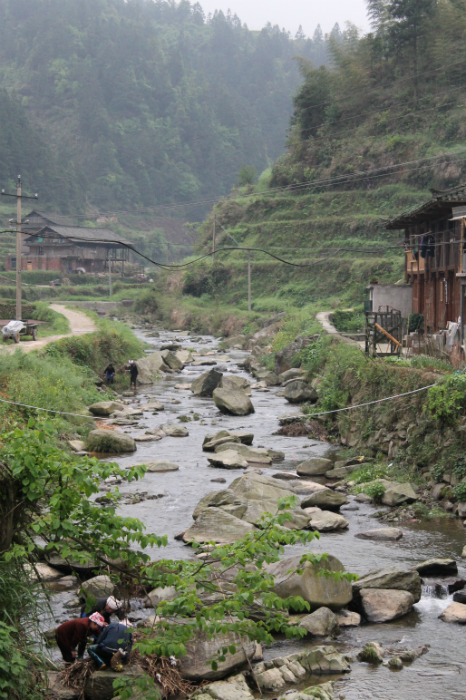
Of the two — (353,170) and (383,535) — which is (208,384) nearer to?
(383,535)

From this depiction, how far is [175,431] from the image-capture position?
2162cm

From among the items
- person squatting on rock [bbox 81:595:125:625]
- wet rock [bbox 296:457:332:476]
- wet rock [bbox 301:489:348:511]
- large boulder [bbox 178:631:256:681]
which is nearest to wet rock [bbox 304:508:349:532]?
wet rock [bbox 301:489:348:511]

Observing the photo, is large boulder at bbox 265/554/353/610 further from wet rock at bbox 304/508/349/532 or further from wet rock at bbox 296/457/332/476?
wet rock at bbox 296/457/332/476

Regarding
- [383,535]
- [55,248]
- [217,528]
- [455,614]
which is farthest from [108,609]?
[55,248]

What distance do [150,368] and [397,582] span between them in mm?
23781

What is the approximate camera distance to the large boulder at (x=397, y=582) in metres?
10.3

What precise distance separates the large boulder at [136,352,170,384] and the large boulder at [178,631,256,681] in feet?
77.7

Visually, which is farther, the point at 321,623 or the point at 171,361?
the point at 171,361

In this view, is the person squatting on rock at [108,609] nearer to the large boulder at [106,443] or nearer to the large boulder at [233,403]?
the large boulder at [106,443]

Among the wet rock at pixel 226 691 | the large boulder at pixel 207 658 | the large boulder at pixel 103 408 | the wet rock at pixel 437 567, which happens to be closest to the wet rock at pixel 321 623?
the large boulder at pixel 207 658

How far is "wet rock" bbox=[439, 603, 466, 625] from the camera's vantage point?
9.74 meters

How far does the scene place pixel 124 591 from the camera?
417 inches

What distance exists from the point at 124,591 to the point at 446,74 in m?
63.4

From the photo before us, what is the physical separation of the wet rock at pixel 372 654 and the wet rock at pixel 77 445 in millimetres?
11255
